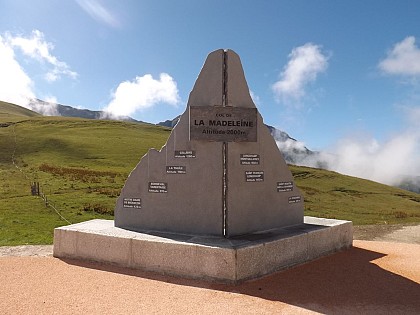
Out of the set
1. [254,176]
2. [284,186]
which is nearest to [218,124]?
[254,176]

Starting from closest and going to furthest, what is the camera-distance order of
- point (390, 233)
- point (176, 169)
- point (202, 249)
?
point (202, 249), point (176, 169), point (390, 233)

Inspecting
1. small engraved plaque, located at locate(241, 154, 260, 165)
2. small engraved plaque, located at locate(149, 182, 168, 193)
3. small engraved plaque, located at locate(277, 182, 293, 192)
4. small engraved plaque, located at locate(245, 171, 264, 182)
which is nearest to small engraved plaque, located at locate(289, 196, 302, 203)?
small engraved plaque, located at locate(277, 182, 293, 192)

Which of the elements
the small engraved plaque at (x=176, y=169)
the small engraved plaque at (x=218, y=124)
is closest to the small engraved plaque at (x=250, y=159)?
the small engraved plaque at (x=218, y=124)

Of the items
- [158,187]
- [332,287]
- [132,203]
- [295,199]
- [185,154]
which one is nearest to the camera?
[332,287]

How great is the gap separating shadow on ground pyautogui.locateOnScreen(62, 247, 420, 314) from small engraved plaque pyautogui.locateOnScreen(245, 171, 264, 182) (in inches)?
114

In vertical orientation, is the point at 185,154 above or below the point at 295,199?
above

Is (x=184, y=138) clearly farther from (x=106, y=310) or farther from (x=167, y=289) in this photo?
(x=106, y=310)

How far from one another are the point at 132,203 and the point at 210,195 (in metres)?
2.86

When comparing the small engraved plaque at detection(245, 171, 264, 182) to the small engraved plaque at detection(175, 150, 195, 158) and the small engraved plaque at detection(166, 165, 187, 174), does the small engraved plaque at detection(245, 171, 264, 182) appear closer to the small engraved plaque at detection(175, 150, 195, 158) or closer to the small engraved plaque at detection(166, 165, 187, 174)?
the small engraved plaque at detection(175, 150, 195, 158)

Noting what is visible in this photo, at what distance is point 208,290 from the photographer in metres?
8.88

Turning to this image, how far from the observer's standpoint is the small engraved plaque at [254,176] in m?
11.7

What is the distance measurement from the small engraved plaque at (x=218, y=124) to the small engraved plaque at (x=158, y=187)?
5.94 ft

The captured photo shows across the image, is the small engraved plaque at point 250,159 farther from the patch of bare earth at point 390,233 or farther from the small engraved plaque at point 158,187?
the patch of bare earth at point 390,233

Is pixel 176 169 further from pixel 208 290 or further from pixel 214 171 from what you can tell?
pixel 208 290
